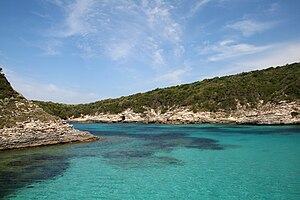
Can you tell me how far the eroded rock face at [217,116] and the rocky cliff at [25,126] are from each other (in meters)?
44.8

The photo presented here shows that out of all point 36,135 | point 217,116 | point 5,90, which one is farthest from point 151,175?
point 217,116

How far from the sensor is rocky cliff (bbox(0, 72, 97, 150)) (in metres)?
27.0

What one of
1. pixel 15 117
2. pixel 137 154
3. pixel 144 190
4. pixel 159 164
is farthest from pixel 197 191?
pixel 15 117

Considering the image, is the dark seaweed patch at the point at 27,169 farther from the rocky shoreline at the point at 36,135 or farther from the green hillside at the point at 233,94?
the green hillside at the point at 233,94

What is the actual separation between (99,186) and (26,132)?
17.5 m

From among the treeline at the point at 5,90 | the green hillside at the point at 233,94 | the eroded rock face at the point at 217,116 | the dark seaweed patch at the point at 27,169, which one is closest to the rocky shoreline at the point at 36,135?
the dark seaweed patch at the point at 27,169

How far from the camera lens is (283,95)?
63.8m

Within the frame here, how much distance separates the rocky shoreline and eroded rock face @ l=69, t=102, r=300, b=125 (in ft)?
149

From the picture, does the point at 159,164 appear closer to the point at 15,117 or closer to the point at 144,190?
the point at 144,190

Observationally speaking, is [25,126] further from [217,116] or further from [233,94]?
[233,94]

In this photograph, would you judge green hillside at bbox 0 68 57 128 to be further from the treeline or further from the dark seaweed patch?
the dark seaweed patch

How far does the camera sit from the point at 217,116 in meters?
72.4

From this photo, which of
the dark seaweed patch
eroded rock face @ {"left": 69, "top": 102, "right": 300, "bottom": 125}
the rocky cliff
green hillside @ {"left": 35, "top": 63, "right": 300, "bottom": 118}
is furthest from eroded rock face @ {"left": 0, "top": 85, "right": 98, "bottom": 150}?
green hillside @ {"left": 35, "top": 63, "right": 300, "bottom": 118}

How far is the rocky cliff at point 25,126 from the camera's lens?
2705cm
